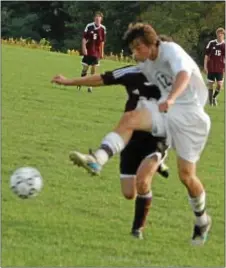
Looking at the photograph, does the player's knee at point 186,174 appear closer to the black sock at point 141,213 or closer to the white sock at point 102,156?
the black sock at point 141,213

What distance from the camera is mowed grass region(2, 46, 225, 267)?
8.09 metres

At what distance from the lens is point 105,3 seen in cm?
6166

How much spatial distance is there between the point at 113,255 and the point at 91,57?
16.4 metres

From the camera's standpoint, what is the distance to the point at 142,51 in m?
8.41

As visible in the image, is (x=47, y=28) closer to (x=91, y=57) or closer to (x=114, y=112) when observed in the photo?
(x=91, y=57)

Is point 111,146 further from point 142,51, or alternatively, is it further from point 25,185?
point 25,185

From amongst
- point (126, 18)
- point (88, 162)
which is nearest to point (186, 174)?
point (88, 162)

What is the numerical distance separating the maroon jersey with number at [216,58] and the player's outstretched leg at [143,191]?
47.2 feet

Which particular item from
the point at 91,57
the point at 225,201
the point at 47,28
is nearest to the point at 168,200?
the point at 225,201

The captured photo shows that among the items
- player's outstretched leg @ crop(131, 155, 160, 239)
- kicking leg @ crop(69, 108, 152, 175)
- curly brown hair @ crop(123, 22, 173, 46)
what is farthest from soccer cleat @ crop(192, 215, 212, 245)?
curly brown hair @ crop(123, 22, 173, 46)

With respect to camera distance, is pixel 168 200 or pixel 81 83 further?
pixel 168 200

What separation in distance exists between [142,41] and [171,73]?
15.8 inches

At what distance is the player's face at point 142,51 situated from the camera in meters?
8.39

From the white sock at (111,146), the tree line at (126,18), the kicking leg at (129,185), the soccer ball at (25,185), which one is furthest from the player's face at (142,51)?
the tree line at (126,18)
